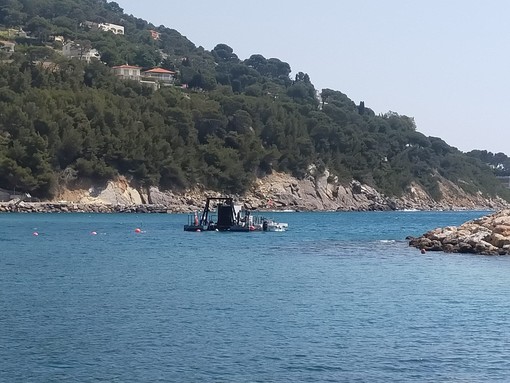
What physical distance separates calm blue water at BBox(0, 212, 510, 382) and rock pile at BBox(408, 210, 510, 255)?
87.8 inches

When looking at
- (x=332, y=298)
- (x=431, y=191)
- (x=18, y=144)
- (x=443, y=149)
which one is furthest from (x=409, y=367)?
(x=443, y=149)

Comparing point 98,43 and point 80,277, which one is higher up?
point 98,43

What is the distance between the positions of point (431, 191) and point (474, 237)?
12459 centimetres

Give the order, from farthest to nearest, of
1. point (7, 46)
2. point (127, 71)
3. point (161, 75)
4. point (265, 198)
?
point (161, 75) < point (127, 71) < point (7, 46) < point (265, 198)

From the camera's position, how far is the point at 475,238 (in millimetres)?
52125

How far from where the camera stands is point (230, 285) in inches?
1443

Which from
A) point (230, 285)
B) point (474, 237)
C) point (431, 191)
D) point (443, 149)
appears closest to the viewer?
point (230, 285)

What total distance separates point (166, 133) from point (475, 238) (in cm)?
8061

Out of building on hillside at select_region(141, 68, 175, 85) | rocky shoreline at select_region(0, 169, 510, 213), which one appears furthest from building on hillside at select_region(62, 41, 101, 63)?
rocky shoreline at select_region(0, 169, 510, 213)

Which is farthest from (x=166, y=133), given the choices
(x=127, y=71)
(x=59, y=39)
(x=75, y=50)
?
(x=59, y=39)

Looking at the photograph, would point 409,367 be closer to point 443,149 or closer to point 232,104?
point 232,104

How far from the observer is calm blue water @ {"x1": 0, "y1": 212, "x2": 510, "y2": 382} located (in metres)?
21.3

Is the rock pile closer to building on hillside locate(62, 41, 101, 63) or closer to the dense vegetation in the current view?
the dense vegetation

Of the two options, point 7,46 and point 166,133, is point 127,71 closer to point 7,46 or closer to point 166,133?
point 7,46
